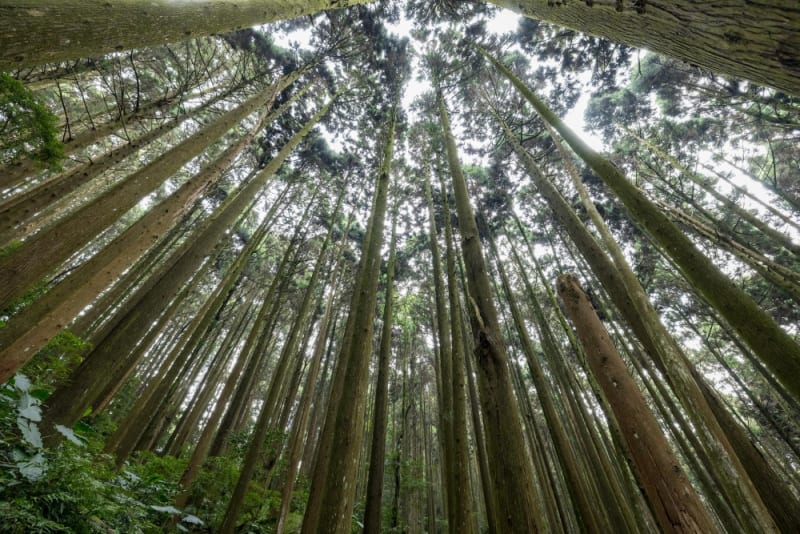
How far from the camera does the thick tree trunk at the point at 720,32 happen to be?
1029mm

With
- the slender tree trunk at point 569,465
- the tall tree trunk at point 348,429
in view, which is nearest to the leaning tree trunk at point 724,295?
the tall tree trunk at point 348,429

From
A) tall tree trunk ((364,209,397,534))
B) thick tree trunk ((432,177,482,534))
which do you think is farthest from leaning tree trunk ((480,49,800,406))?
tall tree trunk ((364,209,397,534))

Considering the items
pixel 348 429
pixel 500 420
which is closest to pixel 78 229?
Answer: pixel 348 429

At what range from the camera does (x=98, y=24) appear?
1.57m

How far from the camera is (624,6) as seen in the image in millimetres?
1478

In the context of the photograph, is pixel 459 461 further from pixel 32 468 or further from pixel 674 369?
pixel 32 468

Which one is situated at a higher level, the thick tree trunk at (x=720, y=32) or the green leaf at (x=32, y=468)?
the thick tree trunk at (x=720, y=32)

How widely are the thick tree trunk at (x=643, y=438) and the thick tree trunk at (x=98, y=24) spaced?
3.43 meters

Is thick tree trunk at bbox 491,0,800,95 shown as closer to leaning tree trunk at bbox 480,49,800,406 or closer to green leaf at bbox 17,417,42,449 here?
leaning tree trunk at bbox 480,49,800,406

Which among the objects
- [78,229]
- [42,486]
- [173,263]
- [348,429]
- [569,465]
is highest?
[173,263]

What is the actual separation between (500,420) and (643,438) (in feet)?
3.11

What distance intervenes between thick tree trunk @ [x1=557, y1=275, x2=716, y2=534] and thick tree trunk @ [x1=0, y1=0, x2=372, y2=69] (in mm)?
3432

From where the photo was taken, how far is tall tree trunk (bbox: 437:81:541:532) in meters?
1.44

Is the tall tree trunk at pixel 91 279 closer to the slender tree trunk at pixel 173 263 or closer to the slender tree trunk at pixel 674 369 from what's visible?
the slender tree trunk at pixel 173 263
